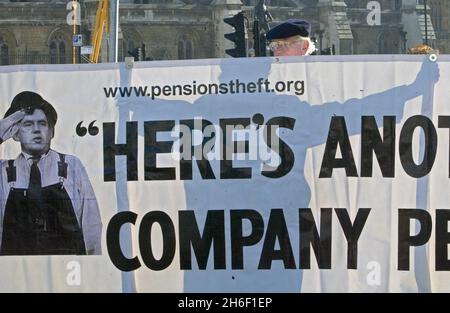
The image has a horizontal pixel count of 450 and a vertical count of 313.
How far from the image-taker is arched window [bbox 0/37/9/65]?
192 feet

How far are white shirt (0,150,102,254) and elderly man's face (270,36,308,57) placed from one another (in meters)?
1.31

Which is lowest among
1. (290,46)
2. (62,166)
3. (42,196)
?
(42,196)

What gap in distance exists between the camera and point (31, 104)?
5.10 m

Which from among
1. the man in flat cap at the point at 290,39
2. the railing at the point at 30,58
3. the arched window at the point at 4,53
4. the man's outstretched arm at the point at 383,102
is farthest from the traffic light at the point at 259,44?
the arched window at the point at 4,53

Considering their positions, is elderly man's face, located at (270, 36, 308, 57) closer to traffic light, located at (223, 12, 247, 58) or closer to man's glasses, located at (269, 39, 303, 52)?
man's glasses, located at (269, 39, 303, 52)

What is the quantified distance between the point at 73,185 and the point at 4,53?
55549mm

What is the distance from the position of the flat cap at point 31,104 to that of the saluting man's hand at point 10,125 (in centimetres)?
2

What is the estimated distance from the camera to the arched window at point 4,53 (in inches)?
2308

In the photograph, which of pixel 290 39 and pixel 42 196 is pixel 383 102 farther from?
pixel 42 196

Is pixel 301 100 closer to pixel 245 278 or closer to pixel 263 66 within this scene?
pixel 263 66

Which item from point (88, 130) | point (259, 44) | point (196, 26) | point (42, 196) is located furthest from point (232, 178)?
point (196, 26)

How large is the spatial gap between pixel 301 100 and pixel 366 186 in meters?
0.50

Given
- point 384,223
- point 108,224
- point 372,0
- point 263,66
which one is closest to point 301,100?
point 263,66

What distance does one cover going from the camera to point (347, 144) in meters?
4.90
